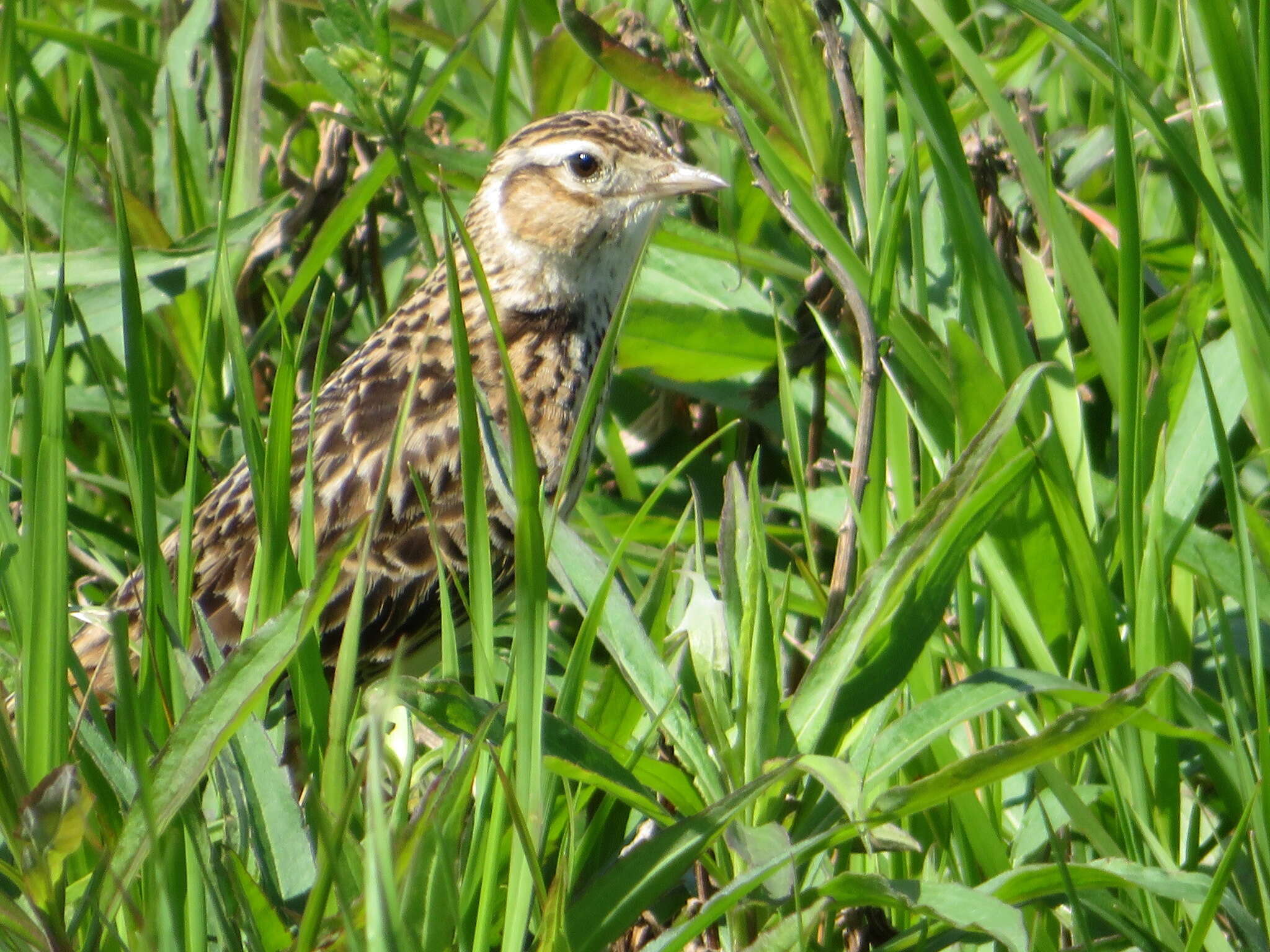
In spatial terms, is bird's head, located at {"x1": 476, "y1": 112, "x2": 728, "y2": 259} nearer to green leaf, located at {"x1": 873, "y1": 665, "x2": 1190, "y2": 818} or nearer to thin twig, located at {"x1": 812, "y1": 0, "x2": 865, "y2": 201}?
thin twig, located at {"x1": 812, "y1": 0, "x2": 865, "y2": 201}

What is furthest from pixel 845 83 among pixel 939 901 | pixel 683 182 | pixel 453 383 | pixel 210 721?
pixel 210 721

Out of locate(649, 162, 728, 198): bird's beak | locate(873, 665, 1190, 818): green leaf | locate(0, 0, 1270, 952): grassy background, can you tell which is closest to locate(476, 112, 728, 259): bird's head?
locate(649, 162, 728, 198): bird's beak

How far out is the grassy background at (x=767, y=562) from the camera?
5.97 ft

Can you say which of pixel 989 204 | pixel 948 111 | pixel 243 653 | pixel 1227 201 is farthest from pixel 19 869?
pixel 989 204

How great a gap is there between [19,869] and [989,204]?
8.03ft

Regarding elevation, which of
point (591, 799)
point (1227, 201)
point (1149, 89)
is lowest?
point (591, 799)

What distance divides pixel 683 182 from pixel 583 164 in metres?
→ 0.28

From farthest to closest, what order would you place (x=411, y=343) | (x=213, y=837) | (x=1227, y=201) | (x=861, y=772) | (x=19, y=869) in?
(x=411, y=343)
(x=1227, y=201)
(x=213, y=837)
(x=861, y=772)
(x=19, y=869)

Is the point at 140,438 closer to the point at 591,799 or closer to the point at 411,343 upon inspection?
the point at 591,799

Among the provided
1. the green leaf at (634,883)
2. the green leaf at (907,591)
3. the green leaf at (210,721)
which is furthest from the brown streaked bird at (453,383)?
the green leaf at (210,721)

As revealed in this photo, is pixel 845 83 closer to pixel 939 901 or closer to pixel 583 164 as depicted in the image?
pixel 583 164

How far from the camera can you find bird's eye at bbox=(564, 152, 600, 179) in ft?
11.9

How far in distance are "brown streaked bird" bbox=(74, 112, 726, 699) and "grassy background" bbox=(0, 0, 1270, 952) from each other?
157mm

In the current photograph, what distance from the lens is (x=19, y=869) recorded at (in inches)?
61.9
